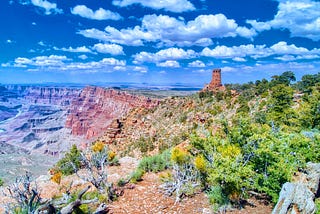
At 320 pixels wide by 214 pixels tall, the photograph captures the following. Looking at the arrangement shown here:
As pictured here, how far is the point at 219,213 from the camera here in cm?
659

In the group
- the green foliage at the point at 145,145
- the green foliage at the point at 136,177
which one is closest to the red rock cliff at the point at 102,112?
the green foliage at the point at 145,145

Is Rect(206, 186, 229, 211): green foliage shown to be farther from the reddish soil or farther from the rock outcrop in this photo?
the rock outcrop

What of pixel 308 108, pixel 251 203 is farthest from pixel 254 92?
pixel 251 203

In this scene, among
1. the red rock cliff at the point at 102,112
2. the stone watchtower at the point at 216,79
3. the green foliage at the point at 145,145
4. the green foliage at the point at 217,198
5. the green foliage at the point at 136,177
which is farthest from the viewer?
the red rock cliff at the point at 102,112

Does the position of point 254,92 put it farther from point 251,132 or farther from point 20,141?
point 20,141

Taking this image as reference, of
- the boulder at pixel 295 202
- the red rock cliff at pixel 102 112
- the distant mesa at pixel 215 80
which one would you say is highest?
the distant mesa at pixel 215 80

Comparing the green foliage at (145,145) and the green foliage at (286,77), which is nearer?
the green foliage at (145,145)

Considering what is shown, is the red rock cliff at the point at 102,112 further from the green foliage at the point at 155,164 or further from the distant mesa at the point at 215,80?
the green foliage at the point at 155,164

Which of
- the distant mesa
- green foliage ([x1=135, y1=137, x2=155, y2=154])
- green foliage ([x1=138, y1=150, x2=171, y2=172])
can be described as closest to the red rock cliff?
the distant mesa

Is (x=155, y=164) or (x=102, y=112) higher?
(x=155, y=164)

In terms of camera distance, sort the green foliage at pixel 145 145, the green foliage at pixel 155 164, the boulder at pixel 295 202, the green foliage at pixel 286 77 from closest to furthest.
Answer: the boulder at pixel 295 202 → the green foliage at pixel 155 164 → the green foliage at pixel 145 145 → the green foliage at pixel 286 77

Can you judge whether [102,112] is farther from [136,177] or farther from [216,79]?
[136,177]

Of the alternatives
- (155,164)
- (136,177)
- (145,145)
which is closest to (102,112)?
(145,145)

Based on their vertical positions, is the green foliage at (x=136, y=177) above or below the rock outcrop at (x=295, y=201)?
below
